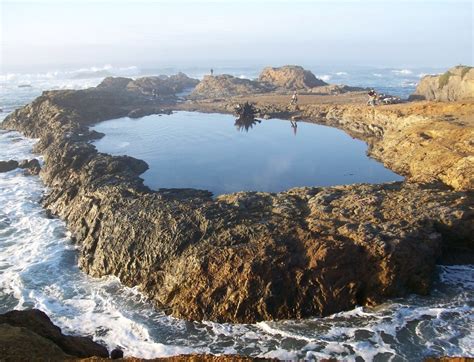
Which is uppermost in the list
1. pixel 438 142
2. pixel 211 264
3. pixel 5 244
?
pixel 438 142

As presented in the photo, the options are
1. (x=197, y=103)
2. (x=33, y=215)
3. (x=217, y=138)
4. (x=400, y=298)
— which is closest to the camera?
(x=400, y=298)

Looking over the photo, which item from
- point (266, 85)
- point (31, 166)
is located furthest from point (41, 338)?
point (266, 85)

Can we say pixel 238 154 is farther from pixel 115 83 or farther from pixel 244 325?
pixel 115 83

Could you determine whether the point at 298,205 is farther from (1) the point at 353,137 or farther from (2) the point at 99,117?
(2) the point at 99,117

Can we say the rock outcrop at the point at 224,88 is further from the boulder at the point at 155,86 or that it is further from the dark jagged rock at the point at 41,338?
the dark jagged rock at the point at 41,338

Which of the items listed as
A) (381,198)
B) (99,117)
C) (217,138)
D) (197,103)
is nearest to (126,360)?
(381,198)

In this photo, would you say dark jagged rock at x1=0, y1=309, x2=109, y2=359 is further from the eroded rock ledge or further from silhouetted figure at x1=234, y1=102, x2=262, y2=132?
silhouetted figure at x1=234, y1=102, x2=262, y2=132
